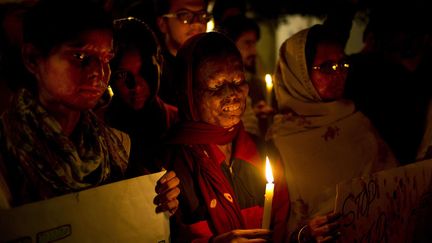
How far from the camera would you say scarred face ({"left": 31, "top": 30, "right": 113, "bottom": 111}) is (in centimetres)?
188

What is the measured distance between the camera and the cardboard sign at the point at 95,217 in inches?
63.6

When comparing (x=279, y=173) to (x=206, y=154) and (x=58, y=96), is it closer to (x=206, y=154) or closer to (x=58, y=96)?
(x=206, y=154)

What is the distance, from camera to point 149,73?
288 centimetres

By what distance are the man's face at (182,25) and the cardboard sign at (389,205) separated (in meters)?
1.90

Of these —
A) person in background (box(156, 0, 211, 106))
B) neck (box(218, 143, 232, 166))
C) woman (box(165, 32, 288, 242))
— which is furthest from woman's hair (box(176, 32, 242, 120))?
person in background (box(156, 0, 211, 106))

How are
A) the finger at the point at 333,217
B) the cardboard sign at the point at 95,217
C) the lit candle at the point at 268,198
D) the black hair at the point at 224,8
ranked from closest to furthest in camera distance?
the cardboard sign at the point at 95,217 → the lit candle at the point at 268,198 → the finger at the point at 333,217 → the black hair at the point at 224,8

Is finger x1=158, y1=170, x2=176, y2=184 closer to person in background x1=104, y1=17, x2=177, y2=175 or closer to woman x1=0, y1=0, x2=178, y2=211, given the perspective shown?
woman x1=0, y1=0, x2=178, y2=211

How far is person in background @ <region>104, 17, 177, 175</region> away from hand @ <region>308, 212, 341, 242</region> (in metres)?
1.06

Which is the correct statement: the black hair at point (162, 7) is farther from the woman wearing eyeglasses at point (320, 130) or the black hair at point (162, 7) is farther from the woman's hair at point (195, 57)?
the woman's hair at point (195, 57)

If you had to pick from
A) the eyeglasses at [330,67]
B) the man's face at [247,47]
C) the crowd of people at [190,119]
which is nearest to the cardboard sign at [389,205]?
the crowd of people at [190,119]

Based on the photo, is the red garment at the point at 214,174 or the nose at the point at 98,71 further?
the red garment at the point at 214,174

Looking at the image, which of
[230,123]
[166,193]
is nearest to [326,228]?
[230,123]

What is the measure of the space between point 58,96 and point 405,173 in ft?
6.25

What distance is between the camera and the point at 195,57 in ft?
8.25
